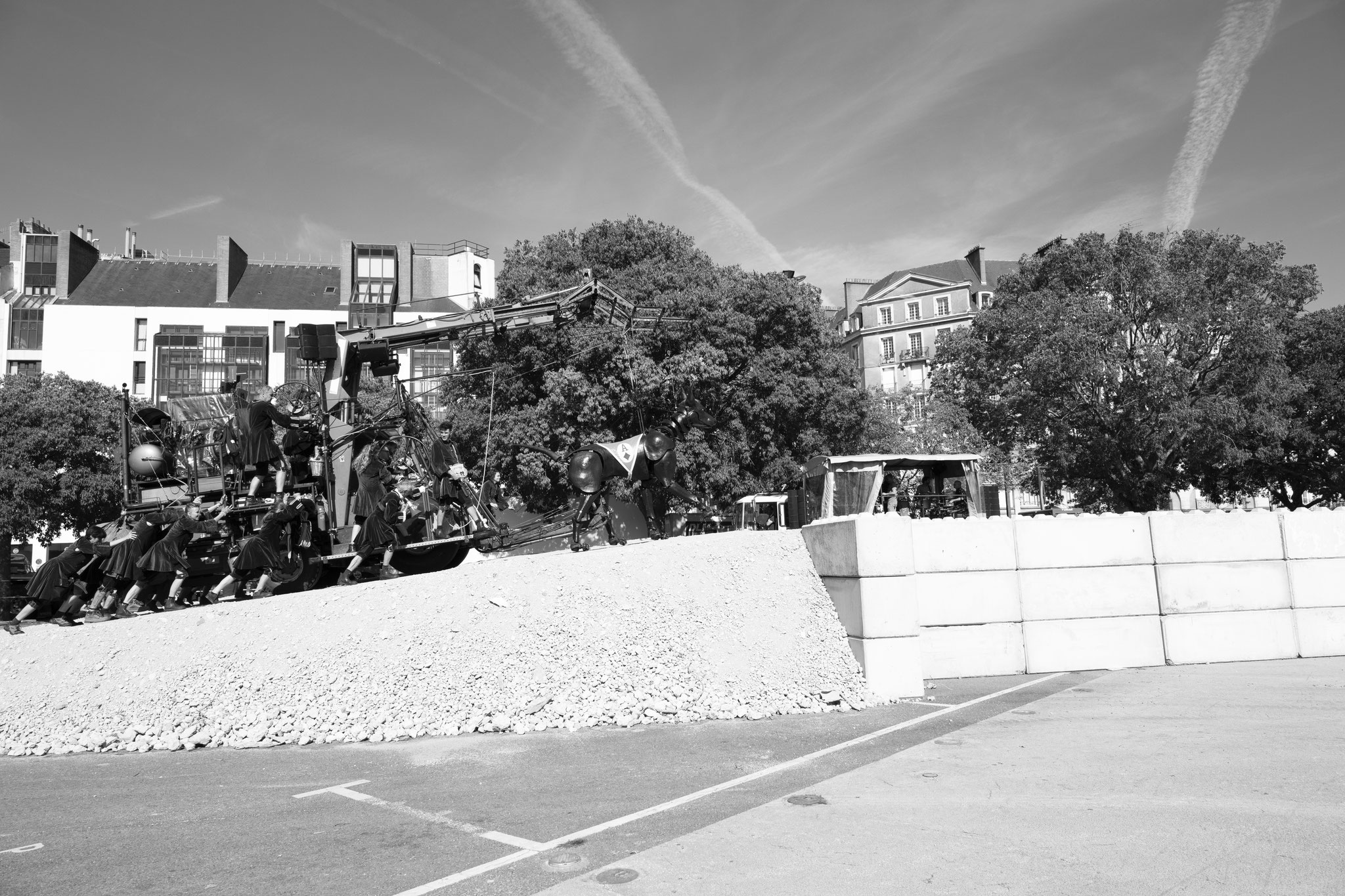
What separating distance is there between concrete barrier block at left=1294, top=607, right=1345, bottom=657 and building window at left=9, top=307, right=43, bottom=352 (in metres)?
74.2

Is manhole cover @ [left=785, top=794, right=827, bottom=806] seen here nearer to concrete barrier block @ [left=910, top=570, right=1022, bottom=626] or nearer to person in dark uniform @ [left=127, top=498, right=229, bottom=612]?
concrete barrier block @ [left=910, top=570, right=1022, bottom=626]

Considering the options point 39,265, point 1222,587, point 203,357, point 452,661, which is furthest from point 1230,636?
point 39,265

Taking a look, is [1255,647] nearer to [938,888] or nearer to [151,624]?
[938,888]

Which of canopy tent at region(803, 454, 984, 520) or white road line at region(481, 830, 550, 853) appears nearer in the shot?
white road line at region(481, 830, 550, 853)

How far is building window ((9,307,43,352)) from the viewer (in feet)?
202

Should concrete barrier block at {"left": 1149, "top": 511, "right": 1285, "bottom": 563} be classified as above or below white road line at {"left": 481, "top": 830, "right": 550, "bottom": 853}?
above

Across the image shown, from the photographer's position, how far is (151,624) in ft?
38.3

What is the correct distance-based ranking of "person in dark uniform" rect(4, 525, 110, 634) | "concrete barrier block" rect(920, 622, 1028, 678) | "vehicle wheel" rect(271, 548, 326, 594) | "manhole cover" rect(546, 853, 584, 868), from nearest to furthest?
"manhole cover" rect(546, 853, 584, 868), "concrete barrier block" rect(920, 622, 1028, 678), "person in dark uniform" rect(4, 525, 110, 634), "vehicle wheel" rect(271, 548, 326, 594)

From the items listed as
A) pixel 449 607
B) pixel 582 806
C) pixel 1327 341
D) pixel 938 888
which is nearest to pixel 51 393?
pixel 449 607

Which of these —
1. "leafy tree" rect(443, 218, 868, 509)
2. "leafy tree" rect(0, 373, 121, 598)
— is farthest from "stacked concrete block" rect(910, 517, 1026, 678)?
"leafy tree" rect(0, 373, 121, 598)

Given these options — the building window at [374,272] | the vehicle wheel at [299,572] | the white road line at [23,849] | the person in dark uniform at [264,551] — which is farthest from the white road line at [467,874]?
the building window at [374,272]

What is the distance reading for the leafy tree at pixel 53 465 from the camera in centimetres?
3145

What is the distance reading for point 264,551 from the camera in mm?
14078

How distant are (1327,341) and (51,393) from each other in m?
55.2
